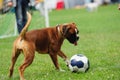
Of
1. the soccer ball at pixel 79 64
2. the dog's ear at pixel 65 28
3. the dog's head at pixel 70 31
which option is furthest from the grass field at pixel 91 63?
the dog's ear at pixel 65 28

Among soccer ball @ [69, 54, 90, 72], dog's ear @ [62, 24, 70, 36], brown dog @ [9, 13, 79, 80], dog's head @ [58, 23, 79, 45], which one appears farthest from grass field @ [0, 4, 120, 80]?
dog's ear @ [62, 24, 70, 36]

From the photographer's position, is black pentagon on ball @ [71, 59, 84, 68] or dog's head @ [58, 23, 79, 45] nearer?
black pentagon on ball @ [71, 59, 84, 68]

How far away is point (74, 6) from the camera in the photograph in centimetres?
4562

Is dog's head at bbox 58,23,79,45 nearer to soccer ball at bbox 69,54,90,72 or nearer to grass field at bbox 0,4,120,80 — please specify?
soccer ball at bbox 69,54,90,72

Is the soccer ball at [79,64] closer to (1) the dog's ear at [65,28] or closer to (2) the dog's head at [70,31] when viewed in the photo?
(2) the dog's head at [70,31]

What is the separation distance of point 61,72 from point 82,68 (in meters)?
0.50

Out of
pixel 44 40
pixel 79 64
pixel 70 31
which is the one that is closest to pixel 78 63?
pixel 79 64

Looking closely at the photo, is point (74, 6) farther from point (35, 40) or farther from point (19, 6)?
point (35, 40)

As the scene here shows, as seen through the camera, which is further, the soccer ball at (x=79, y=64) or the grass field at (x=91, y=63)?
the soccer ball at (x=79, y=64)

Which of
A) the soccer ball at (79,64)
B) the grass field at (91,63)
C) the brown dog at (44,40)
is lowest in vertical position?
the grass field at (91,63)

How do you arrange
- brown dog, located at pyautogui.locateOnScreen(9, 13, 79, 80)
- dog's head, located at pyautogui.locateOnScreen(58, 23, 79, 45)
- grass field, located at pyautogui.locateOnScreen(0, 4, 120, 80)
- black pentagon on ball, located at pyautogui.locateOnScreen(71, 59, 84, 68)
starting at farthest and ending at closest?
dog's head, located at pyautogui.locateOnScreen(58, 23, 79, 45)
black pentagon on ball, located at pyautogui.locateOnScreen(71, 59, 84, 68)
grass field, located at pyautogui.locateOnScreen(0, 4, 120, 80)
brown dog, located at pyautogui.locateOnScreen(9, 13, 79, 80)

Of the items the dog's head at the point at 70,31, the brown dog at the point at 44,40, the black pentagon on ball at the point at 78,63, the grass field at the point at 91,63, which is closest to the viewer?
the brown dog at the point at 44,40

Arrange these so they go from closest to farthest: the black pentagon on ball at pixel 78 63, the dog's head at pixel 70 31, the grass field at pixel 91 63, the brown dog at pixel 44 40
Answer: the brown dog at pixel 44 40 < the grass field at pixel 91 63 < the black pentagon on ball at pixel 78 63 < the dog's head at pixel 70 31

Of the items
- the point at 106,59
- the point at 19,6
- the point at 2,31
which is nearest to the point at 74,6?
the point at 2,31
